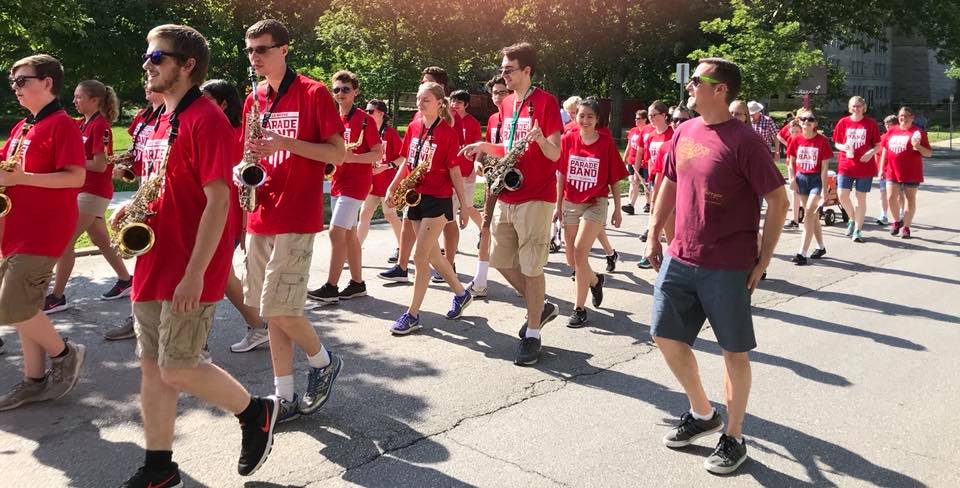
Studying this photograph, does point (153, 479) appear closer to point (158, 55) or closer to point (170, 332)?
point (170, 332)

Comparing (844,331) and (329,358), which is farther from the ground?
(329,358)

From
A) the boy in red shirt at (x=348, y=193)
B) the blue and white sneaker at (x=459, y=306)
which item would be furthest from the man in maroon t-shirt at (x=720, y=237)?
the boy in red shirt at (x=348, y=193)

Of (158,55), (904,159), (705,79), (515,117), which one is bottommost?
(904,159)

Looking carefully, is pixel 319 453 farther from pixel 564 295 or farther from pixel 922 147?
pixel 922 147

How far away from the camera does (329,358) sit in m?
4.60

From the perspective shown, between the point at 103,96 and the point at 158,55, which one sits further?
the point at 103,96

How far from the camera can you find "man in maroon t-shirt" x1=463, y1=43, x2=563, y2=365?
217 inches

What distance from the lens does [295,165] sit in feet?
14.1

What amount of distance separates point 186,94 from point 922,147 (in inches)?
427

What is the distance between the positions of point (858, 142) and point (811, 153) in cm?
146

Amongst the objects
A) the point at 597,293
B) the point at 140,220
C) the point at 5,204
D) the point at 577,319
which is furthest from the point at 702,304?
the point at 5,204

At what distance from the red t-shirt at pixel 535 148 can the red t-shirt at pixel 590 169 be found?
3.71 feet

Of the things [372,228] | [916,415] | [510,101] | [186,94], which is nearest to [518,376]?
[510,101]

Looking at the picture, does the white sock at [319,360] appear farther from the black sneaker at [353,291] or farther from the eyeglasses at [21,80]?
the black sneaker at [353,291]
